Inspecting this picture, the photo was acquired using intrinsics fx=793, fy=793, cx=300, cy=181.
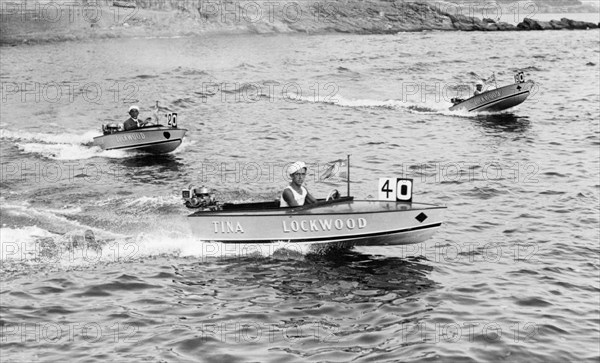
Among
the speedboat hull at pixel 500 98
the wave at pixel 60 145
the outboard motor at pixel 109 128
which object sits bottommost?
the wave at pixel 60 145

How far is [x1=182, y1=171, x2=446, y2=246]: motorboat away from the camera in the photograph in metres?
17.2

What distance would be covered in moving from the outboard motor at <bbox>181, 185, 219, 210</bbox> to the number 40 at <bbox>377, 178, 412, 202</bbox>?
3.91 metres

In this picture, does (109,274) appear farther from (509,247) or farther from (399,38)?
(399,38)

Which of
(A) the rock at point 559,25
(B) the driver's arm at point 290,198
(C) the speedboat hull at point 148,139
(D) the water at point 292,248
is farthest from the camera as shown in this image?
(A) the rock at point 559,25

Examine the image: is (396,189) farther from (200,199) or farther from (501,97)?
(501,97)

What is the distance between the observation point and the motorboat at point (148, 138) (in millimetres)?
29312

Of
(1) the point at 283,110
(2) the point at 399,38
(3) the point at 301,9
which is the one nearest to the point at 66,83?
(1) the point at 283,110

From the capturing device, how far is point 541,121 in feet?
120

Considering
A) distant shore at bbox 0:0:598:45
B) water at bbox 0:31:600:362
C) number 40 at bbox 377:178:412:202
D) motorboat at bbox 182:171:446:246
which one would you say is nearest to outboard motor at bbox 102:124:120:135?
water at bbox 0:31:600:362

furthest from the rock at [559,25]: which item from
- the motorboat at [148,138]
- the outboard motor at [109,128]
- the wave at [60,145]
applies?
the outboard motor at [109,128]

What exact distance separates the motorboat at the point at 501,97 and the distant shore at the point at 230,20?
5115 centimetres

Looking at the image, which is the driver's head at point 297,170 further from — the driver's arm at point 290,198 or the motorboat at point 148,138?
the motorboat at point 148,138

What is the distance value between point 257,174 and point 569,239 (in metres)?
11.4

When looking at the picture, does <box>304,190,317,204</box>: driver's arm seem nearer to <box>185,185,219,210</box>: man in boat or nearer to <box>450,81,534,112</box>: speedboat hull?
<box>185,185,219,210</box>: man in boat
